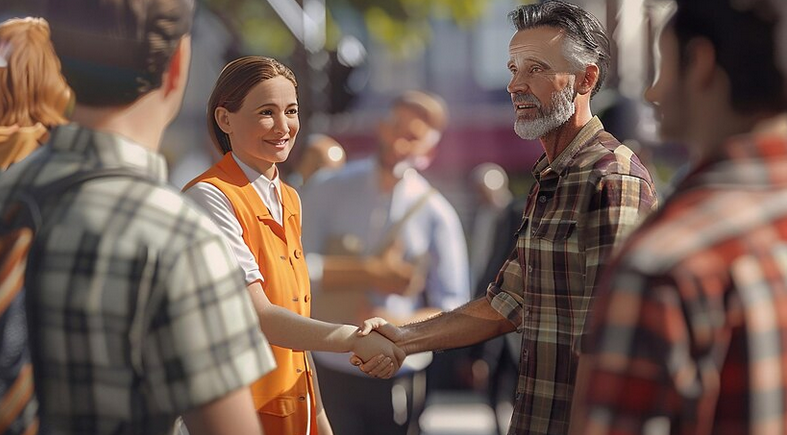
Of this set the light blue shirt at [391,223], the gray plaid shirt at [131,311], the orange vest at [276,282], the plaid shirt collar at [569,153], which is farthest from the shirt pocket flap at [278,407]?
the light blue shirt at [391,223]

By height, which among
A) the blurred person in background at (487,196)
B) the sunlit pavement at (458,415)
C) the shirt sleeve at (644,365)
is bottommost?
the sunlit pavement at (458,415)

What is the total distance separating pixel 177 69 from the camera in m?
1.93

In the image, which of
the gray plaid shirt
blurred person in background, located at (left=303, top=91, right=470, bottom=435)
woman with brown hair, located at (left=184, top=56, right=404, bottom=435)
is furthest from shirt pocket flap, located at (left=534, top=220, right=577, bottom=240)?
blurred person in background, located at (left=303, top=91, right=470, bottom=435)

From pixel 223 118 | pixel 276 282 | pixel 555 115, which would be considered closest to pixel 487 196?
pixel 555 115

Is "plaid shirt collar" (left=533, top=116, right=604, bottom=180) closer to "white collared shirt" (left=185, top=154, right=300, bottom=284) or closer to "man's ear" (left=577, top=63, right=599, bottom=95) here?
"man's ear" (left=577, top=63, right=599, bottom=95)

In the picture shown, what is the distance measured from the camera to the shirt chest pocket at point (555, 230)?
280 centimetres

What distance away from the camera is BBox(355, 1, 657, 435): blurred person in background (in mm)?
2768

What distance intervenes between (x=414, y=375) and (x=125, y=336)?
135 inches

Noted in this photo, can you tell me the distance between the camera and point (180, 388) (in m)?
1.74

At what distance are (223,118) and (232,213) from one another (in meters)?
0.33

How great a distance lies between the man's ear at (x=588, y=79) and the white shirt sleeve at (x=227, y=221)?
3.54 ft

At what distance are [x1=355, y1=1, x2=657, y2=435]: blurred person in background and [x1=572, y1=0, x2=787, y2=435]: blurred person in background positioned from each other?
105 centimetres

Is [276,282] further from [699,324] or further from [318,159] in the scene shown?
[318,159]

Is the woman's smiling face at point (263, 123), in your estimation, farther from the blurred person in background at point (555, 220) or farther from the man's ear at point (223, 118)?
the blurred person in background at point (555, 220)
